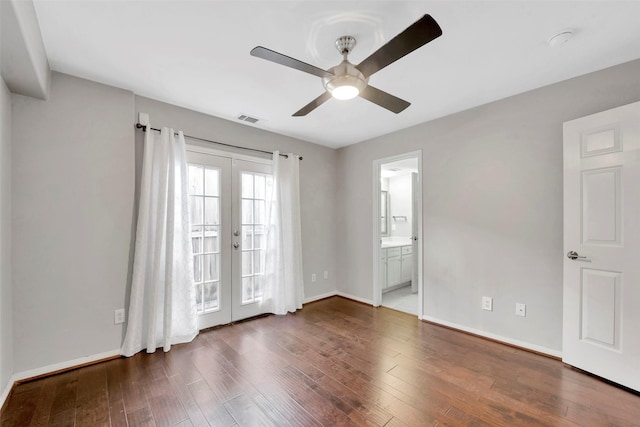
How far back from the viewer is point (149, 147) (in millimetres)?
2555

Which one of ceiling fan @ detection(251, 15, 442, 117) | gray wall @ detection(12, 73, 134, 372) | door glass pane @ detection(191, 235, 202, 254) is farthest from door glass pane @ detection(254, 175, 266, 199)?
ceiling fan @ detection(251, 15, 442, 117)

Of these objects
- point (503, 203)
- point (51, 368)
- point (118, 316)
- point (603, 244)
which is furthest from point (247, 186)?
point (603, 244)

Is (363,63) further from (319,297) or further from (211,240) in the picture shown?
(319,297)

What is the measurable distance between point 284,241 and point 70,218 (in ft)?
7.10

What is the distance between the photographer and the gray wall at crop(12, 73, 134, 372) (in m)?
2.03

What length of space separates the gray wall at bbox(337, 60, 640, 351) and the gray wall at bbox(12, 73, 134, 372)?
3.26m

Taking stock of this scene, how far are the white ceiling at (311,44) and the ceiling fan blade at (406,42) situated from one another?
0.95 feet

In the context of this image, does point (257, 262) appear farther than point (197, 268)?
Yes

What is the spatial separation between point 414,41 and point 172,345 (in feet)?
10.5

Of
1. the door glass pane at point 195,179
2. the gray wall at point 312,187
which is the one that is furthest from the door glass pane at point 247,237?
the gray wall at point 312,187

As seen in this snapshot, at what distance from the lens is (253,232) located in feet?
11.4

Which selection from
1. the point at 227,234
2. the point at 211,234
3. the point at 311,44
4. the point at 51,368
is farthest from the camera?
the point at 227,234

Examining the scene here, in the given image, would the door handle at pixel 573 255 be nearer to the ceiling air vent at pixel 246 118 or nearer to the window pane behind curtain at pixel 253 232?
the window pane behind curtain at pixel 253 232

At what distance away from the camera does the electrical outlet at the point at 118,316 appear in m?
2.38
